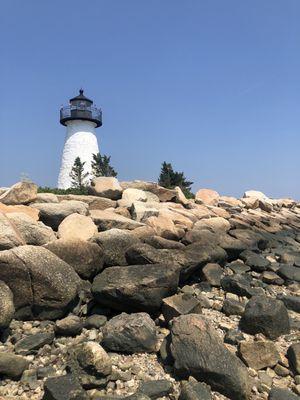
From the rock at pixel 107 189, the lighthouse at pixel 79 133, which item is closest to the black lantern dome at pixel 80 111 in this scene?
the lighthouse at pixel 79 133

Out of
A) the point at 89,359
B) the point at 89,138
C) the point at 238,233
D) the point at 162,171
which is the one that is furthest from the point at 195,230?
the point at 89,138

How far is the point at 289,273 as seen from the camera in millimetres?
10648

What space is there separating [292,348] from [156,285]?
251 centimetres

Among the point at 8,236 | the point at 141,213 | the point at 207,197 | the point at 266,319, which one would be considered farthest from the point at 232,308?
the point at 207,197

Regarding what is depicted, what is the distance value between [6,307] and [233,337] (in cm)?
383

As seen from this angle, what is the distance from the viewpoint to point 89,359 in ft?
19.4

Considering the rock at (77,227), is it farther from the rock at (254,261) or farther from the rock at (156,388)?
the rock at (254,261)

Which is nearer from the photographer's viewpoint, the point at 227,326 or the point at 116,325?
the point at 116,325

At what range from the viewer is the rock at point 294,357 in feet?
21.0

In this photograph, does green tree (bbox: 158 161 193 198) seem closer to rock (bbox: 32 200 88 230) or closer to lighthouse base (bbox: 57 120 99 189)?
lighthouse base (bbox: 57 120 99 189)

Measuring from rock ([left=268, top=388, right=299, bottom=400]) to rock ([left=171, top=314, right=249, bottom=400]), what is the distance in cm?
37

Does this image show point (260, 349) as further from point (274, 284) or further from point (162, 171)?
point (162, 171)

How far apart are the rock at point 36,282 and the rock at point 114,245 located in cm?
158

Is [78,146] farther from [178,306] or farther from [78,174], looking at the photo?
[178,306]
